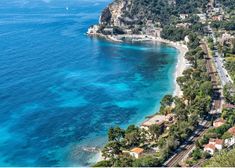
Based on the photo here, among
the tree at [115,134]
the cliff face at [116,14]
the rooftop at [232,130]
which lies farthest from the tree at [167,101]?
the cliff face at [116,14]

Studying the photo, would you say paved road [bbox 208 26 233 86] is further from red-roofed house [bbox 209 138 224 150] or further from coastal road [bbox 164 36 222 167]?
red-roofed house [bbox 209 138 224 150]

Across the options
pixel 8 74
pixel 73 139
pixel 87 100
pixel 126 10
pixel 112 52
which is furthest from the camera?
pixel 126 10

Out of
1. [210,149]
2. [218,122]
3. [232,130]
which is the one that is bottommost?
[210,149]

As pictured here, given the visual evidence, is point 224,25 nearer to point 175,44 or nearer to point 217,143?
point 175,44

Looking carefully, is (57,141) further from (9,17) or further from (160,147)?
(9,17)

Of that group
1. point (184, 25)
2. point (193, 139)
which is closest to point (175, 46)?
point (184, 25)

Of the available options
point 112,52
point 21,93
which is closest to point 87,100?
point 21,93

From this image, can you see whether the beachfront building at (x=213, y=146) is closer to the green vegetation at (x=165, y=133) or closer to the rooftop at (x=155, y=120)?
the green vegetation at (x=165, y=133)

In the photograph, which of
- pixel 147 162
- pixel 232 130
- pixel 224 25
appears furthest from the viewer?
pixel 224 25

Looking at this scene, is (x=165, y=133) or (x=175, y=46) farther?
(x=175, y=46)
